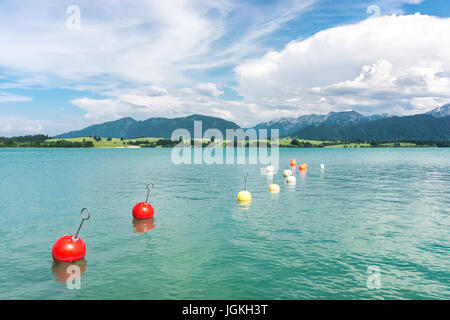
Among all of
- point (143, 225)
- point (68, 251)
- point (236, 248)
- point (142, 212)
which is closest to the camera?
point (68, 251)

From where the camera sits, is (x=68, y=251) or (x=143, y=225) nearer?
(x=68, y=251)

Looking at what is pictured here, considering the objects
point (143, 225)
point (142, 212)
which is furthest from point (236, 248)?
point (142, 212)

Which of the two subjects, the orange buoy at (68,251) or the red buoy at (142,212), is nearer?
the orange buoy at (68,251)

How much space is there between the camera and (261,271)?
68.8 ft

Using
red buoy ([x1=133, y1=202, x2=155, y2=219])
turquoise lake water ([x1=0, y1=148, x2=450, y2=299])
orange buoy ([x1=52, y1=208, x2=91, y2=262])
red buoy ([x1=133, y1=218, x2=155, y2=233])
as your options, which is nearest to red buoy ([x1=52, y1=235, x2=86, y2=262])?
orange buoy ([x1=52, y1=208, x2=91, y2=262])

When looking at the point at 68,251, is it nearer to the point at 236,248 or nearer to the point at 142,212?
the point at 236,248

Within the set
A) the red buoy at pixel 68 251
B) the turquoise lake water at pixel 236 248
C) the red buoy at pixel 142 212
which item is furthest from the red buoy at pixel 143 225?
the red buoy at pixel 68 251

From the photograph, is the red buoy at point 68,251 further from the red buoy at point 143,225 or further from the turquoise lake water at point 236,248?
the red buoy at point 143,225

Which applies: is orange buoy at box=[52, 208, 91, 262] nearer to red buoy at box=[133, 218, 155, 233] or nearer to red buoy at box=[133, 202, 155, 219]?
red buoy at box=[133, 218, 155, 233]

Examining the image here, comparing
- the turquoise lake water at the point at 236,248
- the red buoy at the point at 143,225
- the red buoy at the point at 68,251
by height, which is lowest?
the turquoise lake water at the point at 236,248

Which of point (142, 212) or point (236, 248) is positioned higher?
point (142, 212)

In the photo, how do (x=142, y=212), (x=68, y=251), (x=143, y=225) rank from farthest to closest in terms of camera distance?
(x=142, y=212)
(x=143, y=225)
(x=68, y=251)

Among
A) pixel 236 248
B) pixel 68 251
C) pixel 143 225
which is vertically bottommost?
pixel 236 248
